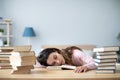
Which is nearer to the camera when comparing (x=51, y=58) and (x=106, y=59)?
(x=106, y=59)

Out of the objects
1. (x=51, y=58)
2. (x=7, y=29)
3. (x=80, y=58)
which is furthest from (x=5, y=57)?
(x=7, y=29)

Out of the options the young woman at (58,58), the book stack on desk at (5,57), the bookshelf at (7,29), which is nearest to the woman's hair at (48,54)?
the young woman at (58,58)

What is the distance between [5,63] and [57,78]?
52 cm

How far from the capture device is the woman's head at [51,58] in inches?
74.7

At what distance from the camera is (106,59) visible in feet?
5.00

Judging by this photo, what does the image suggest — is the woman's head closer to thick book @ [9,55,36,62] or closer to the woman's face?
the woman's face

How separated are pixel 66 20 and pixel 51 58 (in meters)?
3.46

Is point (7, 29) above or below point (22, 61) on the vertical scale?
above

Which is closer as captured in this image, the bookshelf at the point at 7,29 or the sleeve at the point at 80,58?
the sleeve at the point at 80,58

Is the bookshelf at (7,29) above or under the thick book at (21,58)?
above

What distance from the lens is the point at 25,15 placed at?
520 centimetres

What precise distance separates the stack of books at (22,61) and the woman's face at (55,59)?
333 millimetres

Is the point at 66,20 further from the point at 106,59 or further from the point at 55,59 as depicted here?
the point at 106,59

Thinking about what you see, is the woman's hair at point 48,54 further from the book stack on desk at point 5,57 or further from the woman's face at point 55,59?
the book stack on desk at point 5,57
